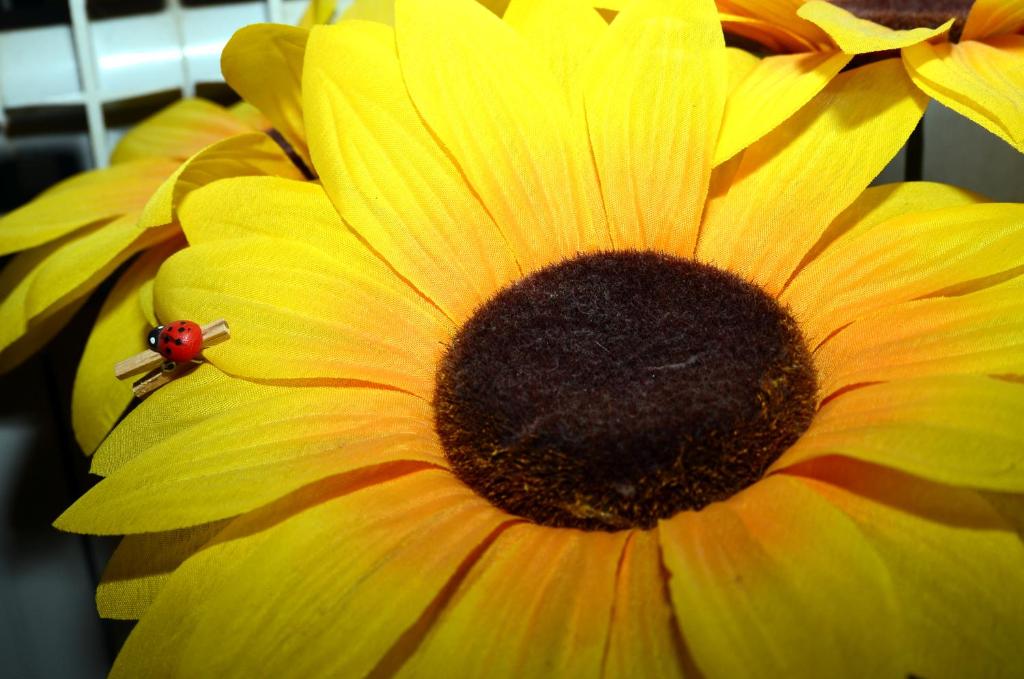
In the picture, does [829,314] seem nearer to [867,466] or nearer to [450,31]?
[867,466]

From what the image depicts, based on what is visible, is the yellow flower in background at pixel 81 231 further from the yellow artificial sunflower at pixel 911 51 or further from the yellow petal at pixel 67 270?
the yellow artificial sunflower at pixel 911 51

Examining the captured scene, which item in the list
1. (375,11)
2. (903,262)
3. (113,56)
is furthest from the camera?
(113,56)

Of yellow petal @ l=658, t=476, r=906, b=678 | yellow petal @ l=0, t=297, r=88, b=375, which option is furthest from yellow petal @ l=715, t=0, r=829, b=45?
yellow petal @ l=0, t=297, r=88, b=375

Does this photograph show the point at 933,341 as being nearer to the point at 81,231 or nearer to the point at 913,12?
the point at 913,12

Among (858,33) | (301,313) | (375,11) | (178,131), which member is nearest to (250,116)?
(178,131)

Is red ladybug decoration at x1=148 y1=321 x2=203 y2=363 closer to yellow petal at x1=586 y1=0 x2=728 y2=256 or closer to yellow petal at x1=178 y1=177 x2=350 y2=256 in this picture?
yellow petal at x1=178 y1=177 x2=350 y2=256

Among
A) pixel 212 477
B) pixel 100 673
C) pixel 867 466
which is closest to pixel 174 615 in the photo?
pixel 212 477

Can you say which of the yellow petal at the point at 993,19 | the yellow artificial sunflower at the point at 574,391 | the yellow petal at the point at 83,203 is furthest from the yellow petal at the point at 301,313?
the yellow petal at the point at 993,19
